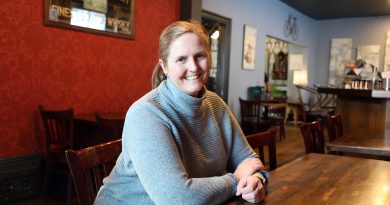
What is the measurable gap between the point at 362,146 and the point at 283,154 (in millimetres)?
3164

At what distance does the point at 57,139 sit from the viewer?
3.16 meters

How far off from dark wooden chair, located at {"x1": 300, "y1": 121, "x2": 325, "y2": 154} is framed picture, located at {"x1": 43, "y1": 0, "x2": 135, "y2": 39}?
2308mm

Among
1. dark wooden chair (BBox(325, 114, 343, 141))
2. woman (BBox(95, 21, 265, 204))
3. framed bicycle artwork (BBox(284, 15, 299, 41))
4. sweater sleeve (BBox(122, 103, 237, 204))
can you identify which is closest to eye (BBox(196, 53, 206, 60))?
woman (BBox(95, 21, 265, 204))

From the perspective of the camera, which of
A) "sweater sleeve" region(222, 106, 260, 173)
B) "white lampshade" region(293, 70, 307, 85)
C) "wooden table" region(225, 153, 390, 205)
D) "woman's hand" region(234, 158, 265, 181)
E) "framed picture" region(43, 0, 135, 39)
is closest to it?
"wooden table" region(225, 153, 390, 205)

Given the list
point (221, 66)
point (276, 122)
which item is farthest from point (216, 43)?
point (276, 122)

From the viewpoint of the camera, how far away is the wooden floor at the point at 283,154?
312 centimetres

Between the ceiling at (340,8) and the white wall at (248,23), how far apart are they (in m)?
0.35

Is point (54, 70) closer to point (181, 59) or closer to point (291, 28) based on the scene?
point (181, 59)

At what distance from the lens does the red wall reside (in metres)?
2.99

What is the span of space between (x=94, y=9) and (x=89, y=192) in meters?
2.76

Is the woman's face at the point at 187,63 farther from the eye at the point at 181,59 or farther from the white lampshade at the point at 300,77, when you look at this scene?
the white lampshade at the point at 300,77

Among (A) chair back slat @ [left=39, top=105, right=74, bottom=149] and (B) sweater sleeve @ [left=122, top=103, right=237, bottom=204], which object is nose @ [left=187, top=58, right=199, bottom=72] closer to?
(B) sweater sleeve @ [left=122, top=103, right=237, bottom=204]

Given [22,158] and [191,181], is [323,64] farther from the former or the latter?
[191,181]

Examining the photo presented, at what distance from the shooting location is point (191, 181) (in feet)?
3.63
